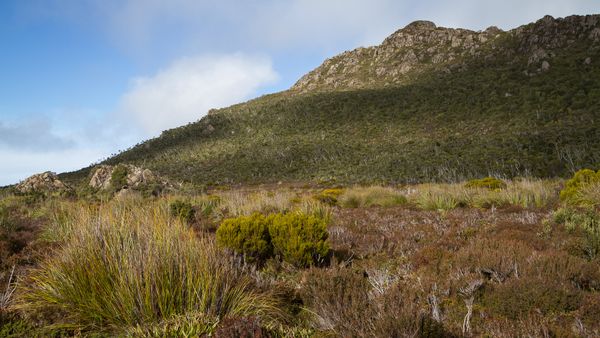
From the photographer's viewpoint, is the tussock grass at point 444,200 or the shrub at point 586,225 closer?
the shrub at point 586,225

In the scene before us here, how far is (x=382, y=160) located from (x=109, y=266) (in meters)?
36.9

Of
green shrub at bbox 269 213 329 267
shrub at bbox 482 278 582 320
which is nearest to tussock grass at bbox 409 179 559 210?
green shrub at bbox 269 213 329 267

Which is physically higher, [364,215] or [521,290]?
[521,290]

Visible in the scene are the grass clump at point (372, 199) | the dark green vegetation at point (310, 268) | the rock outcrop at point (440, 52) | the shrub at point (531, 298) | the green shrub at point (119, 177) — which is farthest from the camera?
the rock outcrop at point (440, 52)

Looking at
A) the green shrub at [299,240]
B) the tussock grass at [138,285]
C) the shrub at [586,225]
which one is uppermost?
the tussock grass at [138,285]

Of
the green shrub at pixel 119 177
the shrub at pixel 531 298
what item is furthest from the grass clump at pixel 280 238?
the green shrub at pixel 119 177

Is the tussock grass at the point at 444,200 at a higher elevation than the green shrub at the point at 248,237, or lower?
lower

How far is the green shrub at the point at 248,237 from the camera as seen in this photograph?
19.6 ft

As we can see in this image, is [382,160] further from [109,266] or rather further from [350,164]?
[109,266]

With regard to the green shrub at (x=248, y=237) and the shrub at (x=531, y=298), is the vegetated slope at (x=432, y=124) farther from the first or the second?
the shrub at (x=531, y=298)

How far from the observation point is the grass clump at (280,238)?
5629 mm

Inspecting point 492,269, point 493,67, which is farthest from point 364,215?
point 493,67

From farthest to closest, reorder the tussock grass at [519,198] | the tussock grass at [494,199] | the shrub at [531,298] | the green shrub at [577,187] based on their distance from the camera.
→ the tussock grass at [494,199], the tussock grass at [519,198], the green shrub at [577,187], the shrub at [531,298]

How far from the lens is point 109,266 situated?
135 inches
